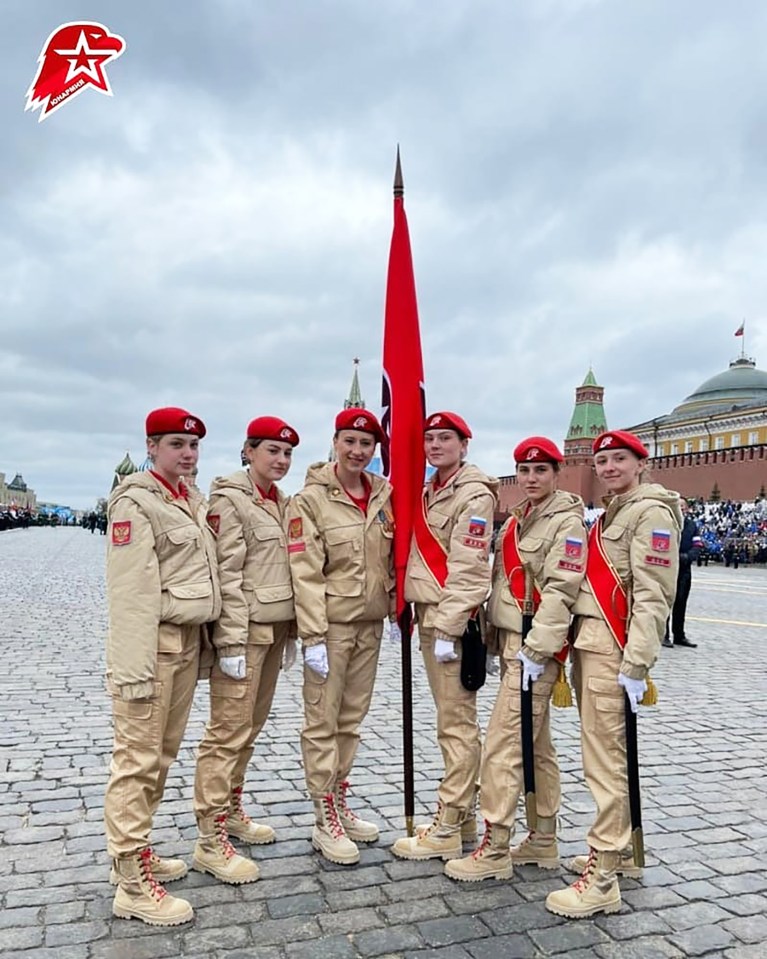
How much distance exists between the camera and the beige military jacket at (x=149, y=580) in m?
3.58

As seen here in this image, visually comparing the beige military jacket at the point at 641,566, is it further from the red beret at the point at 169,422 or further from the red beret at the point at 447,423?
the red beret at the point at 169,422

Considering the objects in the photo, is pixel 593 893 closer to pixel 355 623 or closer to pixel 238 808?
pixel 355 623

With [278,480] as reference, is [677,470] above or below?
above

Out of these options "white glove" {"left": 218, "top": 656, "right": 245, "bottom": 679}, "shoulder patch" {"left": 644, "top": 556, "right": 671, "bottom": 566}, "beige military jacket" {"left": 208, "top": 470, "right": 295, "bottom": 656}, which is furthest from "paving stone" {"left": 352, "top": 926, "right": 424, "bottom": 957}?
"shoulder patch" {"left": 644, "top": 556, "right": 671, "bottom": 566}

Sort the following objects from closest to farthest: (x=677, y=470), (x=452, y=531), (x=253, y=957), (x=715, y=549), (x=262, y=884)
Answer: (x=253, y=957), (x=262, y=884), (x=452, y=531), (x=715, y=549), (x=677, y=470)

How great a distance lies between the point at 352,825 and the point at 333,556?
1.48 metres

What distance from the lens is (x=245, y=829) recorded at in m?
4.31

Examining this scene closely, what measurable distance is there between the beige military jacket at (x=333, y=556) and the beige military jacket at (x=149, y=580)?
0.51 m

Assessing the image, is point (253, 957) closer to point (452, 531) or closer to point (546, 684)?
point (546, 684)

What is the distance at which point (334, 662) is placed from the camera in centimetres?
431

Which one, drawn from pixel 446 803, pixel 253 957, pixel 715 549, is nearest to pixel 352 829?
pixel 446 803

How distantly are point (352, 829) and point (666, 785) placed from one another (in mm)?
2344

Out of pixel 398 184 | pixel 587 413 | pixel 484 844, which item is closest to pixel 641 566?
pixel 484 844

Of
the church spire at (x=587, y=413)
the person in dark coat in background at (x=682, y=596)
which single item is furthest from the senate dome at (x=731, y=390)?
the person in dark coat in background at (x=682, y=596)
